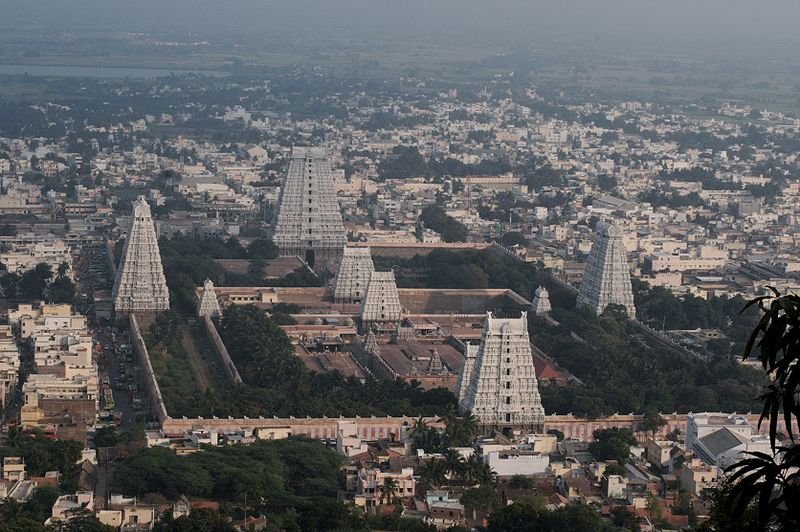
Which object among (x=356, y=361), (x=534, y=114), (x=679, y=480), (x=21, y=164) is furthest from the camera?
(x=534, y=114)

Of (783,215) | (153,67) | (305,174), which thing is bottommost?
(153,67)

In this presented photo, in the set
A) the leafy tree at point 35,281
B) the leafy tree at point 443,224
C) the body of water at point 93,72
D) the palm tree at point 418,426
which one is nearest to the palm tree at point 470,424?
the palm tree at point 418,426

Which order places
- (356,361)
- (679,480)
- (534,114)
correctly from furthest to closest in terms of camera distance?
(534,114) → (356,361) → (679,480)

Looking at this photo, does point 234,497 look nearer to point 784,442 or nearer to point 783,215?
point 784,442

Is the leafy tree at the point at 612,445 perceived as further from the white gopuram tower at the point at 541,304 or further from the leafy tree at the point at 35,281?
the leafy tree at the point at 35,281

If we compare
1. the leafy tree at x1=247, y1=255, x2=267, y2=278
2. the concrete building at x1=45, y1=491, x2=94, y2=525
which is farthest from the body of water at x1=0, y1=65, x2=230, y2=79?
the concrete building at x1=45, y1=491, x2=94, y2=525

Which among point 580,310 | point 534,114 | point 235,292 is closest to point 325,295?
point 235,292

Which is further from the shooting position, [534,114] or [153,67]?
[153,67]

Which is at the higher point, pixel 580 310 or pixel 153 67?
pixel 580 310
